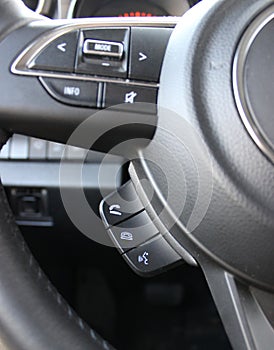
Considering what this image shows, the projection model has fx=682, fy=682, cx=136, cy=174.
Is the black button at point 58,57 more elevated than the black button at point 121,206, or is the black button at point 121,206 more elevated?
the black button at point 58,57

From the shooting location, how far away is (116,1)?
1221 millimetres

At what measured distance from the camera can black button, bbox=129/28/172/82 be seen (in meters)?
0.63

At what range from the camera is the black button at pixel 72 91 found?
2.06ft

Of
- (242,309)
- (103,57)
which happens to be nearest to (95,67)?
(103,57)

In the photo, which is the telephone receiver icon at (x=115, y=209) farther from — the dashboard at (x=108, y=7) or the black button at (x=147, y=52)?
the dashboard at (x=108, y=7)

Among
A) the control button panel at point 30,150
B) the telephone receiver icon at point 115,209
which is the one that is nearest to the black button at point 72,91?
the telephone receiver icon at point 115,209

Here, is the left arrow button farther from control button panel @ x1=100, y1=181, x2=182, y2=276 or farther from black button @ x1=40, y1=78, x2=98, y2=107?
control button panel @ x1=100, y1=181, x2=182, y2=276

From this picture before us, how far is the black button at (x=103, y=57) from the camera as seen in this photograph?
0.64 metres

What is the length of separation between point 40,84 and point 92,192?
1.54ft

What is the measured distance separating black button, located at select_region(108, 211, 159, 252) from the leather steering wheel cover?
8 centimetres

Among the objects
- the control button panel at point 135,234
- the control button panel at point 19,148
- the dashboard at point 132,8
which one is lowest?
the control button panel at point 19,148

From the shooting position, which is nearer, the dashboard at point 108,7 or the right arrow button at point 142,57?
the right arrow button at point 142,57

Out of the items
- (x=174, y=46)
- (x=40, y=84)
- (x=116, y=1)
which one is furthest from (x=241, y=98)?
(x=116, y=1)

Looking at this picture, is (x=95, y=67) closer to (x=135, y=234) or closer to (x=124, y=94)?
(x=124, y=94)
